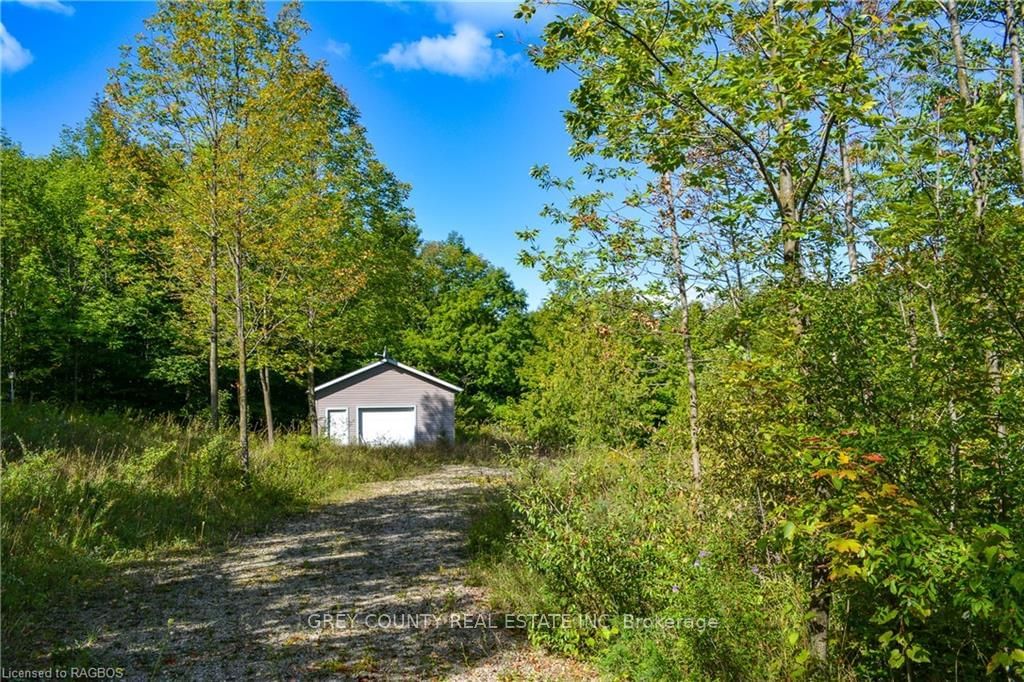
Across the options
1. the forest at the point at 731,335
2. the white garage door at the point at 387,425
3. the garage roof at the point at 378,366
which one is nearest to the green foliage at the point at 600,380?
the forest at the point at 731,335

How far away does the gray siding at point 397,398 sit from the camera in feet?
76.2

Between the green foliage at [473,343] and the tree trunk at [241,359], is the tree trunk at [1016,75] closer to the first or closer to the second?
the tree trunk at [241,359]

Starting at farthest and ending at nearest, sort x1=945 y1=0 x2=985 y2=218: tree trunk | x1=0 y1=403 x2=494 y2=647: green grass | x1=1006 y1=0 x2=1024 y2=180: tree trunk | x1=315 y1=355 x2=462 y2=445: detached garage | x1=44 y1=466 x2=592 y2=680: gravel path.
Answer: x1=315 y1=355 x2=462 y2=445: detached garage, x1=0 y1=403 x2=494 y2=647: green grass, x1=44 y1=466 x2=592 y2=680: gravel path, x1=945 y1=0 x2=985 y2=218: tree trunk, x1=1006 y1=0 x2=1024 y2=180: tree trunk

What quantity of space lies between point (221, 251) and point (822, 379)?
36.3ft

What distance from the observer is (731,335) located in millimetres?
4133

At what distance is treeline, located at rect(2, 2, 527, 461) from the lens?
10.6m

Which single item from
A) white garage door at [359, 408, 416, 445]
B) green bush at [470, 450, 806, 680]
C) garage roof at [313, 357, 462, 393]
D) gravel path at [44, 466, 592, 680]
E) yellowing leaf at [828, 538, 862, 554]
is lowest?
gravel path at [44, 466, 592, 680]

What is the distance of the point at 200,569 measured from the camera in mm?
6965

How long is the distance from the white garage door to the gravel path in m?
14.8

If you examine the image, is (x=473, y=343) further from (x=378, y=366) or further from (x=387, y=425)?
→ (x=387, y=425)

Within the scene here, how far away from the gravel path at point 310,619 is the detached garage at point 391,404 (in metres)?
14.8

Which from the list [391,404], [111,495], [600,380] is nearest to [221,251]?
[111,495]

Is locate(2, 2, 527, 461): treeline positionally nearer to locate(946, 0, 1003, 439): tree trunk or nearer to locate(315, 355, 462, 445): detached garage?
locate(315, 355, 462, 445): detached garage

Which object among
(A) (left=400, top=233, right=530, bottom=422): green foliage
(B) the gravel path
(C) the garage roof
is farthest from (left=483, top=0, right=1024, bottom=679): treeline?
(A) (left=400, top=233, right=530, bottom=422): green foliage
